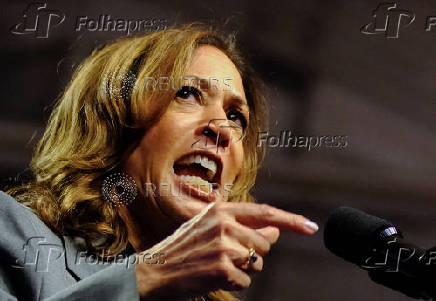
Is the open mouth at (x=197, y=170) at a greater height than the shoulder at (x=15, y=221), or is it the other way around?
the open mouth at (x=197, y=170)

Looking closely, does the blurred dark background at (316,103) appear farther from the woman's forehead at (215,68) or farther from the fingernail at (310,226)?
the fingernail at (310,226)

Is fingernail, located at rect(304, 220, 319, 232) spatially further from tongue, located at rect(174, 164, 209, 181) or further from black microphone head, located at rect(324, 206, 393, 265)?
tongue, located at rect(174, 164, 209, 181)

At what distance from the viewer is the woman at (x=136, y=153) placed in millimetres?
977

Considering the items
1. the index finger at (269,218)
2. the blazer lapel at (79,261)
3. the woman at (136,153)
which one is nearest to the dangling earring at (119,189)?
the woman at (136,153)

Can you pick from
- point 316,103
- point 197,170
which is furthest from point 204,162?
point 316,103

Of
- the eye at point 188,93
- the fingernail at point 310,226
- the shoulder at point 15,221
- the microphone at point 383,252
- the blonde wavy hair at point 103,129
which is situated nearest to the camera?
the microphone at point 383,252

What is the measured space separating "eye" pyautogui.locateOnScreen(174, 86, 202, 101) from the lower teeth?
141 millimetres

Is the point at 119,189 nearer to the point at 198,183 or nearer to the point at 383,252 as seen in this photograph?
the point at 198,183

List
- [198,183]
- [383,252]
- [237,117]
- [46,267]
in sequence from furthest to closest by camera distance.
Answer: [237,117] → [198,183] → [46,267] → [383,252]

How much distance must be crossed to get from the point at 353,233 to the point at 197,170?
43 cm

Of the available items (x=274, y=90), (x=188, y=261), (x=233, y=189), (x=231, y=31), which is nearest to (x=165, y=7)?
(x=231, y=31)

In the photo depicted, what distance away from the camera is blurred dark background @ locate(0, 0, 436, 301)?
3.85ft

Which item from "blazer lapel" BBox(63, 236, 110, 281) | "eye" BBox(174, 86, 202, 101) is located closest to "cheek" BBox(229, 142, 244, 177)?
"eye" BBox(174, 86, 202, 101)

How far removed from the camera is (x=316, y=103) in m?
1.21
